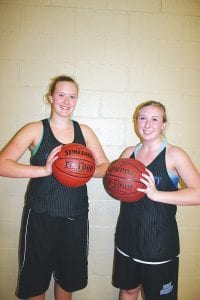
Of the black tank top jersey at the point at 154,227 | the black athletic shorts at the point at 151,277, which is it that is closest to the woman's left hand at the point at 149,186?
the black tank top jersey at the point at 154,227

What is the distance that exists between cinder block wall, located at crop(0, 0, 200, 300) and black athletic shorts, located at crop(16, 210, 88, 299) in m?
0.48

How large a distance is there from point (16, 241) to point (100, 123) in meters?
1.20

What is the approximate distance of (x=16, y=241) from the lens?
1.89m

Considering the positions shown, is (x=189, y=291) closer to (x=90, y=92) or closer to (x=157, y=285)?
(x=157, y=285)

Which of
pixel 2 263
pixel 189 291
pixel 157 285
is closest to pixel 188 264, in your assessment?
pixel 189 291

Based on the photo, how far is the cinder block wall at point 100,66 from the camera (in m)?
1.79

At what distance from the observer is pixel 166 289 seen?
4.32 ft

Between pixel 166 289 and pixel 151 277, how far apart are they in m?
0.12

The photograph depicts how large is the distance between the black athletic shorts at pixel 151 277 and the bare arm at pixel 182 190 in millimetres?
381

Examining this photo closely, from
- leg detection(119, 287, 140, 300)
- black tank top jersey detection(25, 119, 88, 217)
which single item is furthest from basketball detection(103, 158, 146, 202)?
leg detection(119, 287, 140, 300)

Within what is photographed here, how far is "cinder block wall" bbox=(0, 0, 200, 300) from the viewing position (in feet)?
5.88

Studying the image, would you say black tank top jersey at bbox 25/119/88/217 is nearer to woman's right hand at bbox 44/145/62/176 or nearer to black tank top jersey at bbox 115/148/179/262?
woman's right hand at bbox 44/145/62/176

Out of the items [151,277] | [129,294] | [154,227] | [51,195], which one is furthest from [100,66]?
[129,294]

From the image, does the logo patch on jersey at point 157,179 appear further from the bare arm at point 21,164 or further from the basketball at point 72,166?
the bare arm at point 21,164
